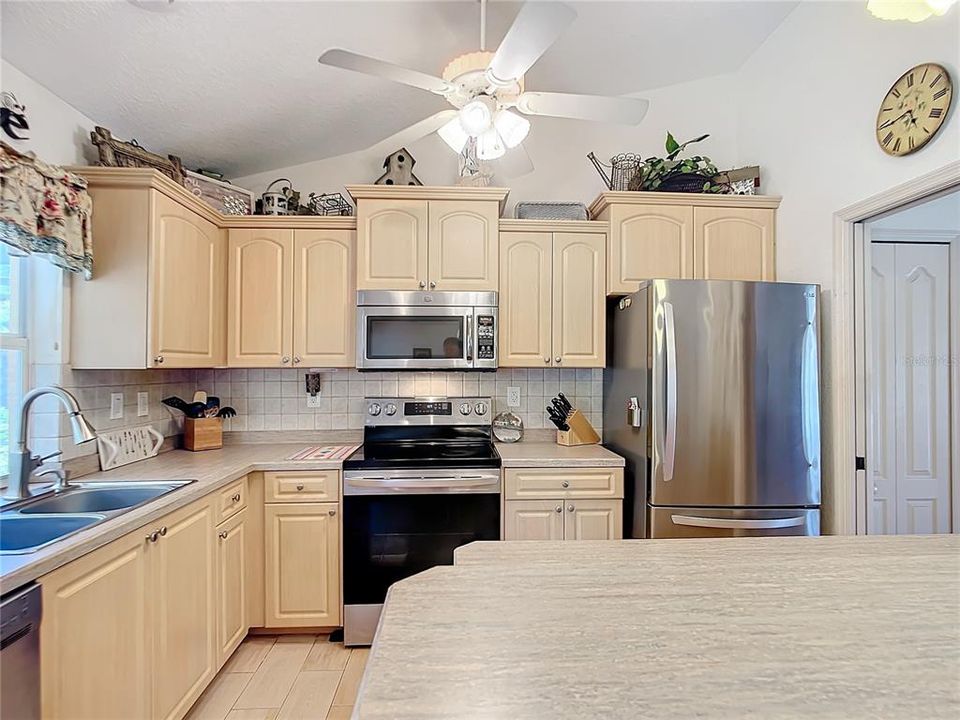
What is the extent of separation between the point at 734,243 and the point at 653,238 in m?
0.44

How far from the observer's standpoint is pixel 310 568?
7.83 ft

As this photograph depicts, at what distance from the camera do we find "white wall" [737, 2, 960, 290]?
1854mm

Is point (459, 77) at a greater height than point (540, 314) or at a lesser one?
greater

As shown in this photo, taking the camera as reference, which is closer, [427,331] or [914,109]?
[914,109]

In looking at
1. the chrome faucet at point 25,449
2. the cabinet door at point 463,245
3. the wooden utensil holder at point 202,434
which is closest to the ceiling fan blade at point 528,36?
the cabinet door at point 463,245

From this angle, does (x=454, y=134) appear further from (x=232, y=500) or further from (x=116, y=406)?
(x=116, y=406)

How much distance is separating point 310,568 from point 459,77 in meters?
2.20

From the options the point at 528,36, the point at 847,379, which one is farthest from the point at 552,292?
the point at 528,36

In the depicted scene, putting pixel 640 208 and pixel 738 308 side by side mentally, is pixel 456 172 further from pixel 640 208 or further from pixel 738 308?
pixel 738 308

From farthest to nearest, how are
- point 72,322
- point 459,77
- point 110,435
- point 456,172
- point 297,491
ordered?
1. point 456,172
2. point 297,491
3. point 110,435
4. point 72,322
5. point 459,77

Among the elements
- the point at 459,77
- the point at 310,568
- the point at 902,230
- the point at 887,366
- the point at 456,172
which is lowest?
the point at 310,568

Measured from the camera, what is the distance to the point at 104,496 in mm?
1847

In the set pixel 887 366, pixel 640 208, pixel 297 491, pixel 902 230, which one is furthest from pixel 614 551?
pixel 902 230

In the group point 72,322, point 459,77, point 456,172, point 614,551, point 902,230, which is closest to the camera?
point 614,551
